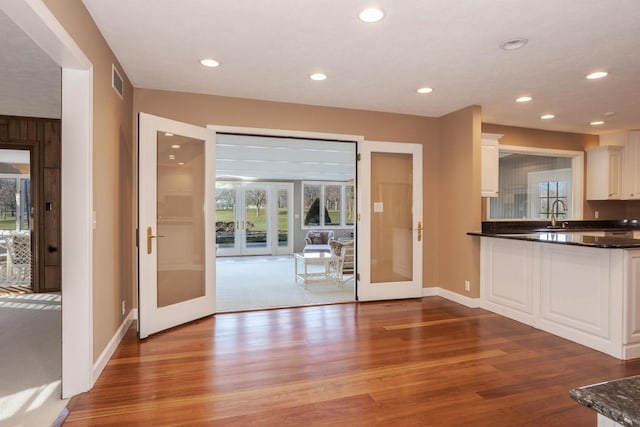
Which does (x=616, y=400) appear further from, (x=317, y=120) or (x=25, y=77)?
(x=25, y=77)

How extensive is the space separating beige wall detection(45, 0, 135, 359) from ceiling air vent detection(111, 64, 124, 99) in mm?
55

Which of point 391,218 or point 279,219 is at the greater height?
point 391,218

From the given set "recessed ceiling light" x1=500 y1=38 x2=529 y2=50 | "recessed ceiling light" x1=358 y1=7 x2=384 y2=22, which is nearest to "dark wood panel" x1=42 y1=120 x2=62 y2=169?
"recessed ceiling light" x1=358 y1=7 x2=384 y2=22

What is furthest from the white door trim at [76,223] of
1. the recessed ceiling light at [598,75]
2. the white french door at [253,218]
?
the white french door at [253,218]

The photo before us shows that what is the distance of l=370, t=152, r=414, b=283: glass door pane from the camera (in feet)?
16.1

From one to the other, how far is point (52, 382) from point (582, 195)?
7.44 meters

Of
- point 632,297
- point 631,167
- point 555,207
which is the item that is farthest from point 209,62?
point 631,167

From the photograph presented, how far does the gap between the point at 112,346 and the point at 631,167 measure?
25.2 ft

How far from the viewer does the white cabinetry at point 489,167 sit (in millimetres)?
4928

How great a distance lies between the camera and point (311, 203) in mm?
11664

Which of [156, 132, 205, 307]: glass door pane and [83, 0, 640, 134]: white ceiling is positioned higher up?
[83, 0, 640, 134]: white ceiling

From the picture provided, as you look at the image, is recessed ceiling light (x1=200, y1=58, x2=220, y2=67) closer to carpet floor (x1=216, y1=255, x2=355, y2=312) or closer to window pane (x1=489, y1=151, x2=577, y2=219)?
carpet floor (x1=216, y1=255, x2=355, y2=312)

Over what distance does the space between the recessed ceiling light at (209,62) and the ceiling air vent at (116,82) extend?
72 cm

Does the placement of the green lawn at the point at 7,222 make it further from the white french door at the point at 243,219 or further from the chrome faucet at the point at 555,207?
the chrome faucet at the point at 555,207
